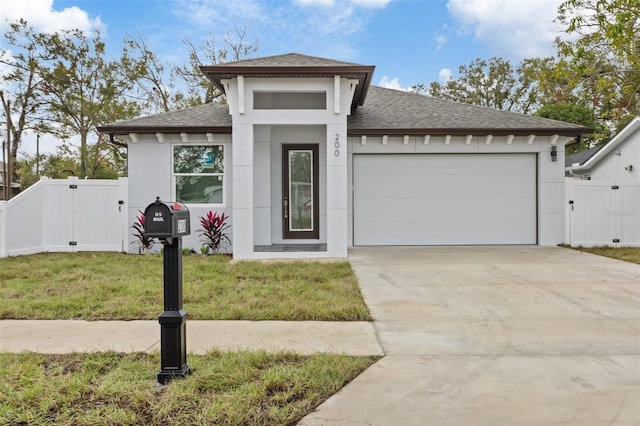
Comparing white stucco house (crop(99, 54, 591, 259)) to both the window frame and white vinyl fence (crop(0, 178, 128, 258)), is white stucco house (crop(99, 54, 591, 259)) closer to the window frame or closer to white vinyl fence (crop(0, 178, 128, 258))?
the window frame

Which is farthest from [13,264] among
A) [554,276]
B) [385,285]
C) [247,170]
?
[554,276]

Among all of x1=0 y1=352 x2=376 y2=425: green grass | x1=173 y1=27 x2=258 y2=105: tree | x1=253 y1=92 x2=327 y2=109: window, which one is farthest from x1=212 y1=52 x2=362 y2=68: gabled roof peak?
x1=173 y1=27 x2=258 y2=105: tree

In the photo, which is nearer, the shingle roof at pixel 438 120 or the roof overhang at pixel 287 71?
the roof overhang at pixel 287 71

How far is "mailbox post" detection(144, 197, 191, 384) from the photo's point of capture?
2.98 m

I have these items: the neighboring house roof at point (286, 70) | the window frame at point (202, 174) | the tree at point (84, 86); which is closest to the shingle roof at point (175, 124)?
the window frame at point (202, 174)

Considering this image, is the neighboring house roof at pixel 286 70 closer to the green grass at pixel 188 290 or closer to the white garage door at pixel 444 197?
the white garage door at pixel 444 197

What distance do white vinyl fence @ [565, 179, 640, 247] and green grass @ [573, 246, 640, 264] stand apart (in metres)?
0.29

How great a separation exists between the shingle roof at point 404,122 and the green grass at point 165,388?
7.42 meters

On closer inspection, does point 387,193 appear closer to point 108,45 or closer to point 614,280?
point 614,280

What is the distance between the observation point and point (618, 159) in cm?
1794

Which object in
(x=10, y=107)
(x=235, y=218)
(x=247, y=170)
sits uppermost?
(x=10, y=107)

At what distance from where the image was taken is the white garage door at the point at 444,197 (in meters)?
11.0

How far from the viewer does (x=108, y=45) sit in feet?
75.8

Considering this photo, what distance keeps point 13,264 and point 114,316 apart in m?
4.98
